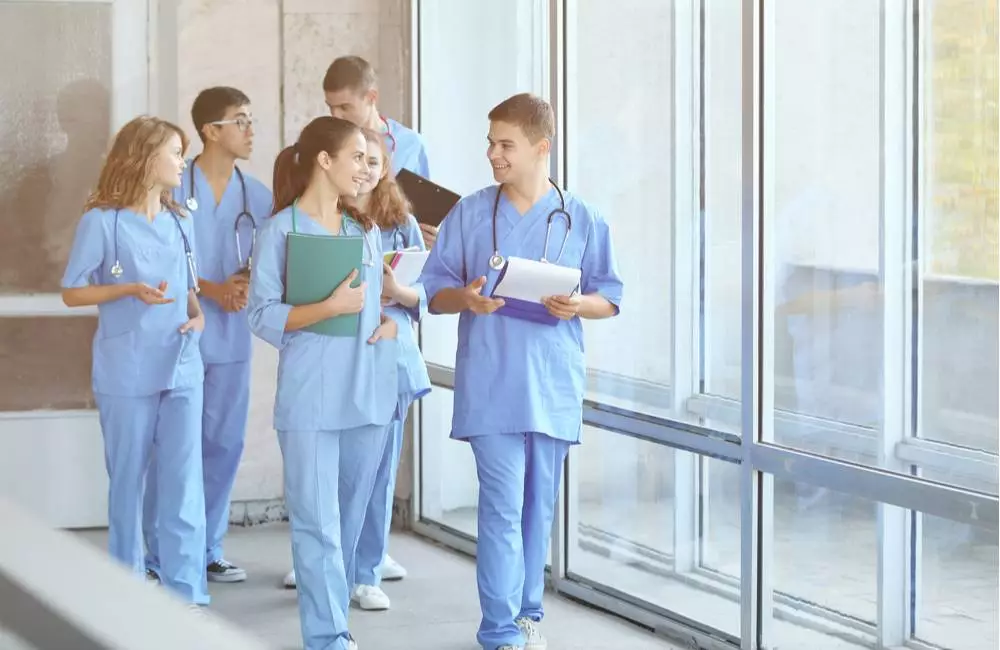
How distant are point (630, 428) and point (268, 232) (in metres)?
1.24

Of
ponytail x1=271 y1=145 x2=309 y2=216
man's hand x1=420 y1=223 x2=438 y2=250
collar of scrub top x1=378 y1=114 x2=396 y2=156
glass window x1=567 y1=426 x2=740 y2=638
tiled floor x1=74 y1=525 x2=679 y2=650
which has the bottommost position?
tiled floor x1=74 y1=525 x2=679 y2=650

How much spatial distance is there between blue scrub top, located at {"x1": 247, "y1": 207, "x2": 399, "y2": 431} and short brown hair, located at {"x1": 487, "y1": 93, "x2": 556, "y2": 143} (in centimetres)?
51

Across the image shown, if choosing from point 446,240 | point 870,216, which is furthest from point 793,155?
point 446,240

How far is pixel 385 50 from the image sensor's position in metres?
5.28

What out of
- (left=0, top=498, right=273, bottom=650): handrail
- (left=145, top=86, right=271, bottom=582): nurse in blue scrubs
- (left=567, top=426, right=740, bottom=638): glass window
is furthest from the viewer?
(left=145, top=86, right=271, bottom=582): nurse in blue scrubs

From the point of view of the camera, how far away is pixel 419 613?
4137mm

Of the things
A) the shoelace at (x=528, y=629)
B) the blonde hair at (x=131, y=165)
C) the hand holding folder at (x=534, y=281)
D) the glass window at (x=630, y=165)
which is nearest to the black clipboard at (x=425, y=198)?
the glass window at (x=630, y=165)

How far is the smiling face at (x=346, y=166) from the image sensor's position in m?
3.38

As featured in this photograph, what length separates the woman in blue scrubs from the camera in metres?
3.83

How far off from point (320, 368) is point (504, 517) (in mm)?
567

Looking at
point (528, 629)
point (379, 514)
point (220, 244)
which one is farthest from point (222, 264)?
point (528, 629)

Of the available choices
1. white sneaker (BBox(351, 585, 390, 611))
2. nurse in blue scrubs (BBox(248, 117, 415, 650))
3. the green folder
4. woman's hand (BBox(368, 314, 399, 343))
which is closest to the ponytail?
nurse in blue scrubs (BBox(248, 117, 415, 650))

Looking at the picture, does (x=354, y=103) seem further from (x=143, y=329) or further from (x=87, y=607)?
(x=87, y=607)

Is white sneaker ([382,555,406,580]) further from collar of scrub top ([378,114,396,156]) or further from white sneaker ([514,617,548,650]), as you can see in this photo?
collar of scrub top ([378,114,396,156])
